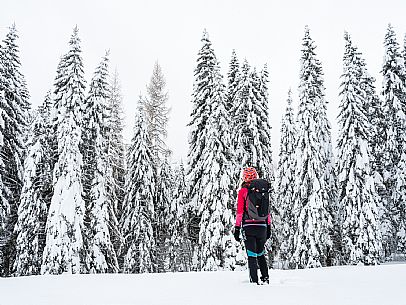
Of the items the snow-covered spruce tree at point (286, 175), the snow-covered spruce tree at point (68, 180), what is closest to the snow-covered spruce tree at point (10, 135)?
the snow-covered spruce tree at point (68, 180)

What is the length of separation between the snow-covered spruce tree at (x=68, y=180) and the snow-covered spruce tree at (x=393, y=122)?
23.8 metres

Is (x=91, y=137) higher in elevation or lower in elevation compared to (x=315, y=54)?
lower

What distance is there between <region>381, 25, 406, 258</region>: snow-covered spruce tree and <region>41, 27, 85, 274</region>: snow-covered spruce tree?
23843mm

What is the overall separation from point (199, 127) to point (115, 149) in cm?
773

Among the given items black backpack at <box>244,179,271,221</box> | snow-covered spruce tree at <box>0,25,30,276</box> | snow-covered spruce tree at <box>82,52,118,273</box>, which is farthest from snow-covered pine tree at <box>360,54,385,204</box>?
snow-covered spruce tree at <box>0,25,30,276</box>

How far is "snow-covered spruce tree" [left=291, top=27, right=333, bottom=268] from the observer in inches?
1035

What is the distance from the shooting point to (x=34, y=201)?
76.3ft

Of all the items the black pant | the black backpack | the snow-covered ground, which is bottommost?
the snow-covered ground

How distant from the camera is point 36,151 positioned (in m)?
22.9

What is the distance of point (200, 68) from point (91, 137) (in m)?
9.29

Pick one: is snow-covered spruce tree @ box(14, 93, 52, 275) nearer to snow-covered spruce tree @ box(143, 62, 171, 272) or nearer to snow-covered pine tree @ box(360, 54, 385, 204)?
snow-covered spruce tree @ box(143, 62, 171, 272)

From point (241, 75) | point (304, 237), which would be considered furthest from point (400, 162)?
point (241, 75)

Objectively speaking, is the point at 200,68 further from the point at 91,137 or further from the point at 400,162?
the point at 400,162

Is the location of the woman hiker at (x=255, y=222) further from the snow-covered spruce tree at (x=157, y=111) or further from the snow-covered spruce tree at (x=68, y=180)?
the snow-covered spruce tree at (x=157, y=111)
